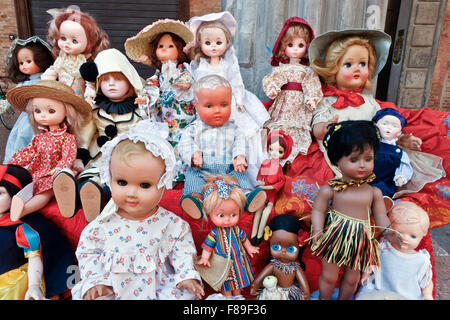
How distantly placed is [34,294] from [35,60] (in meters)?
2.07

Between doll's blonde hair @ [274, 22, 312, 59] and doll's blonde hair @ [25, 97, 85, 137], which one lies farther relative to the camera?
doll's blonde hair @ [274, 22, 312, 59]

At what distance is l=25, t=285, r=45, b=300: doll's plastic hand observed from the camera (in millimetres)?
1580

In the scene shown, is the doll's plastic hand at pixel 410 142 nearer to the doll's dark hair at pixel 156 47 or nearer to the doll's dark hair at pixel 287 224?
the doll's dark hair at pixel 287 224

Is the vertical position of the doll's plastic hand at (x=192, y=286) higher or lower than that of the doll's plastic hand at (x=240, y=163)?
lower

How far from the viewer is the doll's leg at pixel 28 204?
67.6 inches

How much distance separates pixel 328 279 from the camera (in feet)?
5.51

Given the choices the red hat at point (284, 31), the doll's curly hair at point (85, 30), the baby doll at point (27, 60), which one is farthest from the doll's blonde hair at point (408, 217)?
the baby doll at point (27, 60)

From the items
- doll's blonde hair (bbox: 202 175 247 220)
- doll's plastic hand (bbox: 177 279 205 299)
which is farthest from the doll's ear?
doll's plastic hand (bbox: 177 279 205 299)

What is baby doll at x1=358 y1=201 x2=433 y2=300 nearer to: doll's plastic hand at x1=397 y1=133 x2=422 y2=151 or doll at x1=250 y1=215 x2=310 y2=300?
doll at x1=250 y1=215 x2=310 y2=300

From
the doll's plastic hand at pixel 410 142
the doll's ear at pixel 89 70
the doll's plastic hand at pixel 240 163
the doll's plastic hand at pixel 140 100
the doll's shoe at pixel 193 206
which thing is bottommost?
the doll's shoe at pixel 193 206

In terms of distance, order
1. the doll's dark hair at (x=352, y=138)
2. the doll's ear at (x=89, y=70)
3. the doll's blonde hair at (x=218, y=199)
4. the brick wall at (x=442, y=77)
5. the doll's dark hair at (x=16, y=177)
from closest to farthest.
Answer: the doll's dark hair at (x=352, y=138) < the doll's blonde hair at (x=218, y=199) < the doll's dark hair at (x=16, y=177) < the doll's ear at (x=89, y=70) < the brick wall at (x=442, y=77)


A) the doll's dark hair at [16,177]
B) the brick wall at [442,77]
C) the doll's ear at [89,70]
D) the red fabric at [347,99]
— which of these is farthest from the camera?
the brick wall at [442,77]

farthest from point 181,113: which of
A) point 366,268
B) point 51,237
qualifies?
point 366,268

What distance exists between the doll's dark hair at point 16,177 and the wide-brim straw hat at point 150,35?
125cm
